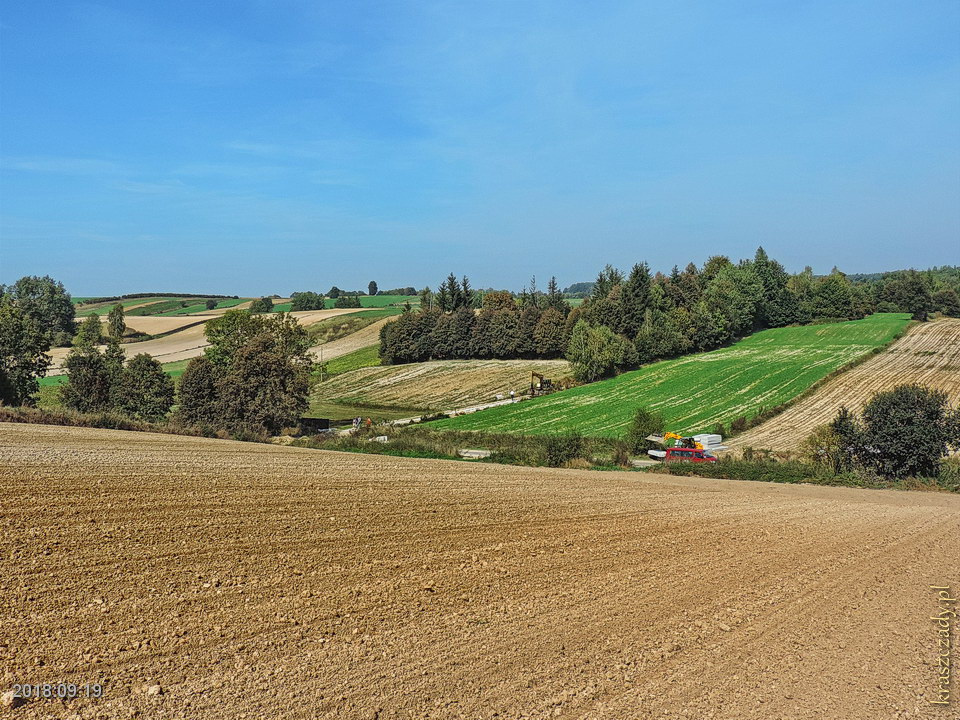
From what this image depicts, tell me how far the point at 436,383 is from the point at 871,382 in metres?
50.0

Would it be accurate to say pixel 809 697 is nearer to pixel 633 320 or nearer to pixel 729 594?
pixel 729 594

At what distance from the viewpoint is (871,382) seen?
66.8m

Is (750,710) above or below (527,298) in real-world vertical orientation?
below

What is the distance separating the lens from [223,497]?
1428 cm

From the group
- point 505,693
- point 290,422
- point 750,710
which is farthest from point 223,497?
point 290,422

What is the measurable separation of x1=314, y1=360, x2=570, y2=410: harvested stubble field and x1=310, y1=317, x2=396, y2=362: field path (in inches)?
546

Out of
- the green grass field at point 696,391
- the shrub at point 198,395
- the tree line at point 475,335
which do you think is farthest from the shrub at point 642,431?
the tree line at point 475,335

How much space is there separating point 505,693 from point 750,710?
3111 millimetres

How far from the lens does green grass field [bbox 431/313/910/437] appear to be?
209 feet

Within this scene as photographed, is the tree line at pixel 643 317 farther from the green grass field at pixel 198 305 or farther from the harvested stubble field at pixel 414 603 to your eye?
the harvested stubble field at pixel 414 603

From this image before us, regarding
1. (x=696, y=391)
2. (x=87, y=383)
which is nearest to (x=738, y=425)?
(x=696, y=391)

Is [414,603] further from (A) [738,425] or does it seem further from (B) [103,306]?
(B) [103,306]

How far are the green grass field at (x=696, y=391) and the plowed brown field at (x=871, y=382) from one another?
2.32m

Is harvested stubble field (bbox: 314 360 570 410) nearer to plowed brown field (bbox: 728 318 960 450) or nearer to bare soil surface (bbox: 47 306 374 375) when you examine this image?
bare soil surface (bbox: 47 306 374 375)
